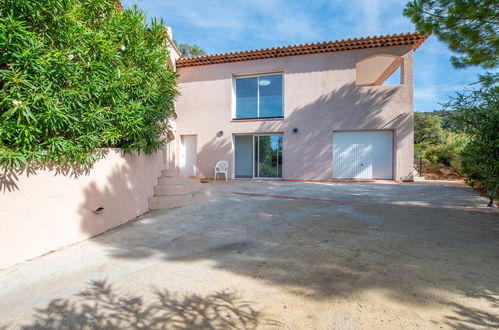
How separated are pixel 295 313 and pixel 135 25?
202 inches

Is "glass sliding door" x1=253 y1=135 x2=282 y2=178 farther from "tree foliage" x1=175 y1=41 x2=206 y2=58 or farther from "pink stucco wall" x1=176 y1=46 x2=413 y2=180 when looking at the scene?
"tree foliage" x1=175 y1=41 x2=206 y2=58

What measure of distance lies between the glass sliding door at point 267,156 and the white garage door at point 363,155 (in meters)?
2.38

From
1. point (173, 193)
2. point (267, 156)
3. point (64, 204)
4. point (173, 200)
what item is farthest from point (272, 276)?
point (267, 156)

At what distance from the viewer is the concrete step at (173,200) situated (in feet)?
17.9

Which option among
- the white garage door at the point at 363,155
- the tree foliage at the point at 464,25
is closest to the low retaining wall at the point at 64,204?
the tree foliage at the point at 464,25

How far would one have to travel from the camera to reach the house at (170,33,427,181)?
9242mm

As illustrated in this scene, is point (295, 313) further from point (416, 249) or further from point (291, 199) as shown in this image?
point (291, 199)

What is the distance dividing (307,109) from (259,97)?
228cm

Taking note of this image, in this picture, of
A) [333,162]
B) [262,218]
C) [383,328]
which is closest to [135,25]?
[262,218]

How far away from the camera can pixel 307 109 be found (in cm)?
997

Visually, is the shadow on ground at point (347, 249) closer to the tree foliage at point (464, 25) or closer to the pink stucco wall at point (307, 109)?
the tree foliage at point (464, 25)

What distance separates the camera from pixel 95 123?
3.46 meters

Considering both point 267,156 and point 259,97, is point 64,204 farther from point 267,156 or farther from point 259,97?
point 259,97

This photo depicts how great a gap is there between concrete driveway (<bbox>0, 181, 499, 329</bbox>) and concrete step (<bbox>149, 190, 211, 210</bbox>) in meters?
1.15
